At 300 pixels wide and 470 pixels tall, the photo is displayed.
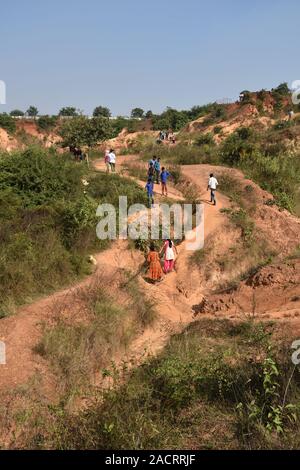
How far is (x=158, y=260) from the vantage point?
10453 millimetres

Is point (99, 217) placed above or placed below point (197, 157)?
below

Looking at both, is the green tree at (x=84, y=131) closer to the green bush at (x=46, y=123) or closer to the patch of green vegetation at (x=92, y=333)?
the patch of green vegetation at (x=92, y=333)

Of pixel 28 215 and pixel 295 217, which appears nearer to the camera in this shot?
pixel 28 215

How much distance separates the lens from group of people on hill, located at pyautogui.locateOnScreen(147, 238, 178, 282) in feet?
34.0

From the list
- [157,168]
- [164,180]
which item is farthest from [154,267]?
[157,168]

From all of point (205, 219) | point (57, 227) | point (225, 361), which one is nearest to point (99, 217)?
point (57, 227)

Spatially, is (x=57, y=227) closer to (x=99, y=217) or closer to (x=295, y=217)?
(x=99, y=217)

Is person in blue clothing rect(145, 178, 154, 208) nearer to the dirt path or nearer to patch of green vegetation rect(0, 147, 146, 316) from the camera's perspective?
patch of green vegetation rect(0, 147, 146, 316)

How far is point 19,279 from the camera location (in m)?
8.24

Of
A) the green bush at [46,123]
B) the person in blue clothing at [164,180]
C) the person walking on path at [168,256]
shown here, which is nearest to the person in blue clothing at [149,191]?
the person in blue clothing at [164,180]

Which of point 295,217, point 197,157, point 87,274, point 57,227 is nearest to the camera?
point 87,274

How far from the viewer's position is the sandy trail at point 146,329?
637 cm

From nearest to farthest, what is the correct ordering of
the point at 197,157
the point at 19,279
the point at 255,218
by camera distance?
the point at 19,279 → the point at 255,218 → the point at 197,157
